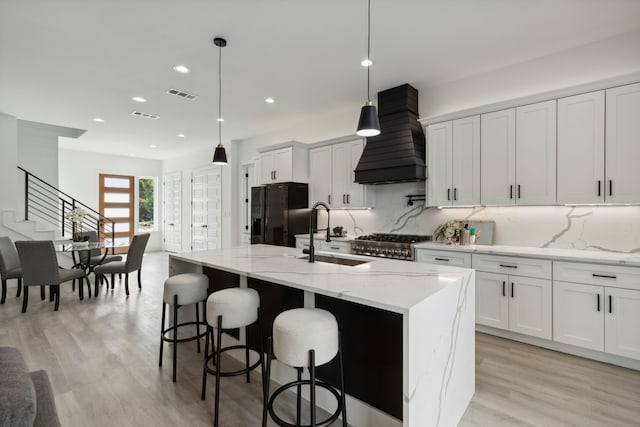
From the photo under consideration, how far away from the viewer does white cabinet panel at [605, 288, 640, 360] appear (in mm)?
2496

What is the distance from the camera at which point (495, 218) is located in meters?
3.66

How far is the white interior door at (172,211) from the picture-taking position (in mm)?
9266

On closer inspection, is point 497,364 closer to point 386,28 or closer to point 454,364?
point 454,364

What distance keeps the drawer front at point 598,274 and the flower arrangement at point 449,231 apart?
1052 mm

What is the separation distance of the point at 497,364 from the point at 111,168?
10.0 m

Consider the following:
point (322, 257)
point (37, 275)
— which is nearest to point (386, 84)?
point (322, 257)

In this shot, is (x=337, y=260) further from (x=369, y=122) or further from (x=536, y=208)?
(x=536, y=208)

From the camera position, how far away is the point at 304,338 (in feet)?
5.13

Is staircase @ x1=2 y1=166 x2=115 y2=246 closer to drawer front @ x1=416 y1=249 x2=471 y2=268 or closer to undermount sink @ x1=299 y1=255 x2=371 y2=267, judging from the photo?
undermount sink @ x1=299 y1=255 x2=371 y2=267

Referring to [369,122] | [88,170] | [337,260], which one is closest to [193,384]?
[337,260]

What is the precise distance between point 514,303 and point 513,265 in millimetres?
376

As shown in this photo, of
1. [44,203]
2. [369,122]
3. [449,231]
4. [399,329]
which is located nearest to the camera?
[399,329]

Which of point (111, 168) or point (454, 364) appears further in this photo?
point (111, 168)

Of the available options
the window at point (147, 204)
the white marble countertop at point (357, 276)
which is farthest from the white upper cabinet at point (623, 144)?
the window at point (147, 204)
